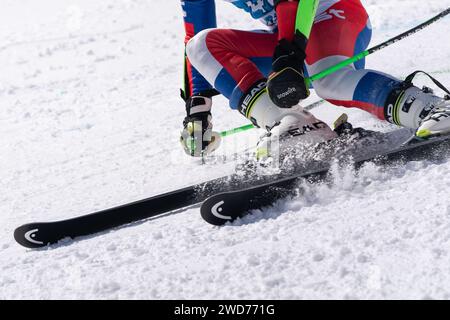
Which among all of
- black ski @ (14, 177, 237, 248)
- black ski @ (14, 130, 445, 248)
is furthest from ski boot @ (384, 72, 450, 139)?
black ski @ (14, 177, 237, 248)

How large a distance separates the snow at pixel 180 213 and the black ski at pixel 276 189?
0.04 meters

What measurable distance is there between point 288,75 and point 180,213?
26.4 inches

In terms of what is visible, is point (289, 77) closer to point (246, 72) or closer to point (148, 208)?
point (246, 72)

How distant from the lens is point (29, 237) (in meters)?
2.10

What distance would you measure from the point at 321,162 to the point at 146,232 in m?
0.72

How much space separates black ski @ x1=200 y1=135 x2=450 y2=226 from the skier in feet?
0.24

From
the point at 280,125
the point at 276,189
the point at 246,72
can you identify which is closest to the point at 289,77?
the point at 280,125

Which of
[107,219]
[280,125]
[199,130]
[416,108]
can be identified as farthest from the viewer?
[199,130]

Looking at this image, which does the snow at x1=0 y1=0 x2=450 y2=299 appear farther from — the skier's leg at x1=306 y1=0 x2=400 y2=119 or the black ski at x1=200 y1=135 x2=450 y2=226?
the skier's leg at x1=306 y1=0 x2=400 y2=119

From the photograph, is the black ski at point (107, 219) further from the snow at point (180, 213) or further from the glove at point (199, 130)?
the glove at point (199, 130)

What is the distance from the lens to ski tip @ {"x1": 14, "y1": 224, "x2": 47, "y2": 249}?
210 cm

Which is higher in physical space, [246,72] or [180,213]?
[246,72]

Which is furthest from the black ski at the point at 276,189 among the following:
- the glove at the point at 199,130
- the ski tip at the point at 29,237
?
the glove at the point at 199,130

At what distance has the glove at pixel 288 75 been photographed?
88.0 inches
